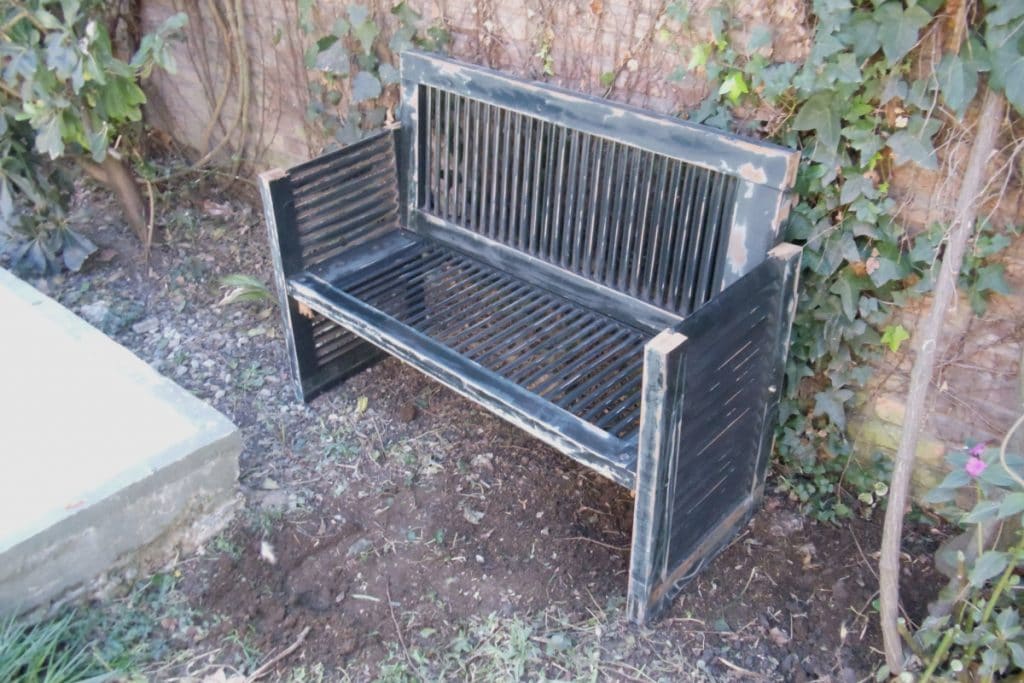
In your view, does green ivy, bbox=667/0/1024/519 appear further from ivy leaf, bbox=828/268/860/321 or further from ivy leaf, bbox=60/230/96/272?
ivy leaf, bbox=60/230/96/272

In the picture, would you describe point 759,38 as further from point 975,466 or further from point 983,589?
point 983,589

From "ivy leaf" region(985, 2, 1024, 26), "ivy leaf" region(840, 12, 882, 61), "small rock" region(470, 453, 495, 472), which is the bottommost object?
"small rock" region(470, 453, 495, 472)

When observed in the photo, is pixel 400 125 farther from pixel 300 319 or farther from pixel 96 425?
pixel 96 425

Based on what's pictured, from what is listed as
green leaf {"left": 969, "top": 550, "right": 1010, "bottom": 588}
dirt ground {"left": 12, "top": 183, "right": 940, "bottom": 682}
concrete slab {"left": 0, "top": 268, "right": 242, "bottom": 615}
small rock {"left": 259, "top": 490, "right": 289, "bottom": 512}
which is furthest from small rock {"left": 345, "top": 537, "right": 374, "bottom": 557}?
green leaf {"left": 969, "top": 550, "right": 1010, "bottom": 588}

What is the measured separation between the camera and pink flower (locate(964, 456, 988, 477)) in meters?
1.92

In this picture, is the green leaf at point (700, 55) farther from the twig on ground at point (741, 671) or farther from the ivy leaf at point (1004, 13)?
the twig on ground at point (741, 671)

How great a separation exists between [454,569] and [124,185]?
2.54 m

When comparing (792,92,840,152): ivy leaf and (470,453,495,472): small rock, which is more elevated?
(792,92,840,152): ivy leaf

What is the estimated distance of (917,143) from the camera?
7.25 feet

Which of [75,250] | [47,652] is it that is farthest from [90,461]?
[75,250]

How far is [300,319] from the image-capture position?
10.2ft

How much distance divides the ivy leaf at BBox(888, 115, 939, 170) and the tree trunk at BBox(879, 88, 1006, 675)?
5.1 inches

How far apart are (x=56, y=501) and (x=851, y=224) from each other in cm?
220

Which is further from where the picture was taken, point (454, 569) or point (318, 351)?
point (318, 351)
